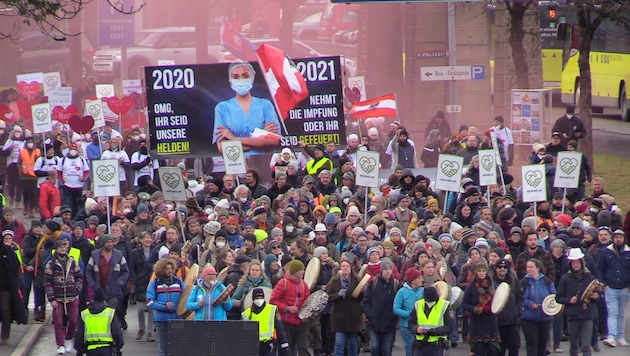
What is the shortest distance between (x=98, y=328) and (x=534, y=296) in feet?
17.3

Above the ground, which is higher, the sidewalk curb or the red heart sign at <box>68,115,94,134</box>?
the red heart sign at <box>68,115,94,134</box>

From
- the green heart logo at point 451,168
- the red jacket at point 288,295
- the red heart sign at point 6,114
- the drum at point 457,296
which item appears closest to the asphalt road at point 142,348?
the drum at point 457,296

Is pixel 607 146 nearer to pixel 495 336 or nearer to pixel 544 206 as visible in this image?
pixel 544 206

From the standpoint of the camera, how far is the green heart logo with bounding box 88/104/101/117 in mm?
26734

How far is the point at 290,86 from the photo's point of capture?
2528 cm

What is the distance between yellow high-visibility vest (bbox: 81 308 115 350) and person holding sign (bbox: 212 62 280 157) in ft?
31.5

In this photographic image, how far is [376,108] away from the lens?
2836 cm

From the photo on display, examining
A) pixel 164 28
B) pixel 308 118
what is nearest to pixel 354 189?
pixel 308 118

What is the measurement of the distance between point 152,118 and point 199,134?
0.88 meters

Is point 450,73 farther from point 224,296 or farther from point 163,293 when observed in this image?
point 224,296

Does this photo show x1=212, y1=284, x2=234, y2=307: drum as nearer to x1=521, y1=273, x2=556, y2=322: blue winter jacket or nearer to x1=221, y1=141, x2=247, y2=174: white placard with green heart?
x1=521, y1=273, x2=556, y2=322: blue winter jacket

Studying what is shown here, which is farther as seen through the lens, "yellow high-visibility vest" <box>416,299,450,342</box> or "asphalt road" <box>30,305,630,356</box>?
"asphalt road" <box>30,305,630,356</box>

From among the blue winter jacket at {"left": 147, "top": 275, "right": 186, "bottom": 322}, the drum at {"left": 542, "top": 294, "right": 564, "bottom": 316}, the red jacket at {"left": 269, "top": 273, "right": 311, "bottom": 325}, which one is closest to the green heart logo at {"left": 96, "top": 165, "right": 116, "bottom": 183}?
the blue winter jacket at {"left": 147, "top": 275, "right": 186, "bottom": 322}

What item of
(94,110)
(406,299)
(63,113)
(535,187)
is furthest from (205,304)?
(63,113)
